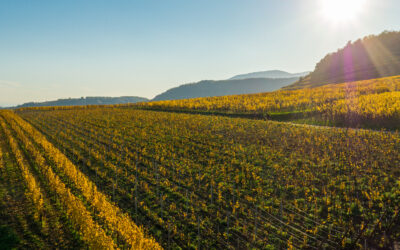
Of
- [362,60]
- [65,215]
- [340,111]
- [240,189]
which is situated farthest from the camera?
[362,60]

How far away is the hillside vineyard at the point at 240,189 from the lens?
8.42 metres

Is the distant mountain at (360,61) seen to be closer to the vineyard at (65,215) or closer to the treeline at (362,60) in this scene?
the treeline at (362,60)

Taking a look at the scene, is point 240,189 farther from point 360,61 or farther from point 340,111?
point 360,61

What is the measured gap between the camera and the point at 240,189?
11898mm

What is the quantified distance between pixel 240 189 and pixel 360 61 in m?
118

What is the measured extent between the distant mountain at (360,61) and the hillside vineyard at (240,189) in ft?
251

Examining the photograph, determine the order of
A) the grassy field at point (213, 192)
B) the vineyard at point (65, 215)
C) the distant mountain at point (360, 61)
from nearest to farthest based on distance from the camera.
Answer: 1. the vineyard at point (65, 215)
2. the grassy field at point (213, 192)
3. the distant mountain at point (360, 61)

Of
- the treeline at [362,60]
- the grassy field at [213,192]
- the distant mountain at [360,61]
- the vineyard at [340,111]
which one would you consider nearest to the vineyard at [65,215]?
the grassy field at [213,192]

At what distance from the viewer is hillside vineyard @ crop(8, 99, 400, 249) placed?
842cm

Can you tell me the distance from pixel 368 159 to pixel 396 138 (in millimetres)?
5470

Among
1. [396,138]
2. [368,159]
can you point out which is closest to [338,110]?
[396,138]

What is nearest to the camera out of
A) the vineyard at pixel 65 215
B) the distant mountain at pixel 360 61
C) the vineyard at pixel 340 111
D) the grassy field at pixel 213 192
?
the vineyard at pixel 65 215

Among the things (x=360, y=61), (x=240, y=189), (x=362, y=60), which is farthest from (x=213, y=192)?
(x=362, y=60)

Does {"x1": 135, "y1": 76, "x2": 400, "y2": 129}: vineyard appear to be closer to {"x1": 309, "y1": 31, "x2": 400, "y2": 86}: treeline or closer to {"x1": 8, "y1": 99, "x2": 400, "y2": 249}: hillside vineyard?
{"x1": 8, "y1": 99, "x2": 400, "y2": 249}: hillside vineyard
